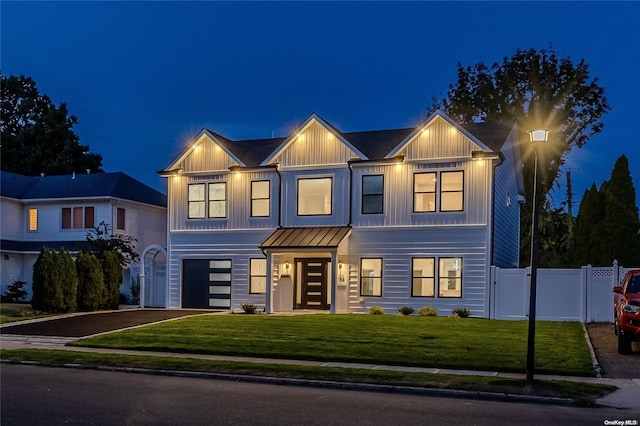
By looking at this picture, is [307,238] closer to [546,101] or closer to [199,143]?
[199,143]

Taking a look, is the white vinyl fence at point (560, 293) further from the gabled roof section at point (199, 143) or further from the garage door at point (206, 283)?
the gabled roof section at point (199, 143)

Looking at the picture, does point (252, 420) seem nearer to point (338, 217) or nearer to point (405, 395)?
point (405, 395)

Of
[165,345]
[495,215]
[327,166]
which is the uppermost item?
[327,166]

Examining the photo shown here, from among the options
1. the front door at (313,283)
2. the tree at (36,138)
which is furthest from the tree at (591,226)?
the tree at (36,138)

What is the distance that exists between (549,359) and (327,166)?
14.4 m

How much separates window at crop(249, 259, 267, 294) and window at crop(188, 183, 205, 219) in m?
3.28

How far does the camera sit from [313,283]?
28.0 meters

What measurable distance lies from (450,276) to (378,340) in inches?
339

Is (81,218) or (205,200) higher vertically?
(205,200)

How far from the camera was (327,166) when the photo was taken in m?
27.6

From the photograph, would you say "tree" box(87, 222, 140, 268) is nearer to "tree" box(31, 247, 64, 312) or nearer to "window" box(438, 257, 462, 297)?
"tree" box(31, 247, 64, 312)

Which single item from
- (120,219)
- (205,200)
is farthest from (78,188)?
(205,200)

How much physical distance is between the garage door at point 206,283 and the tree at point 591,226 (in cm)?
1490

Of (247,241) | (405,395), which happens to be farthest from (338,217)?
(405,395)
